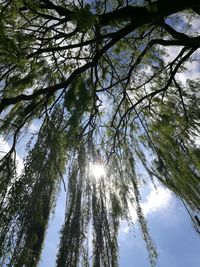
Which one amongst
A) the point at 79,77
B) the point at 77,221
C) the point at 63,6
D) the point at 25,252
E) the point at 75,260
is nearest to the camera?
the point at 25,252

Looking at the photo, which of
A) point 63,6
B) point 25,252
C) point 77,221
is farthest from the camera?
point 63,6

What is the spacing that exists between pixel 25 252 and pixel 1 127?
1520 mm

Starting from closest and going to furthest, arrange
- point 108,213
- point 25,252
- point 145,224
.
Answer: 1. point 25,252
2. point 108,213
3. point 145,224

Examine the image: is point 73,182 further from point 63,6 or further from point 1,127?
point 63,6

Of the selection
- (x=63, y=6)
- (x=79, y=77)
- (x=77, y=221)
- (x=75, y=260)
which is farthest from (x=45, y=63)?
(x=75, y=260)

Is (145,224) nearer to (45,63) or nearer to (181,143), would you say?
(181,143)

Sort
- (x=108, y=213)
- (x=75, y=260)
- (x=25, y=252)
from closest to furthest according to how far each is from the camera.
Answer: (x=25, y=252) → (x=75, y=260) → (x=108, y=213)

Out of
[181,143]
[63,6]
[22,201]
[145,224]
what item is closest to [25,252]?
[22,201]

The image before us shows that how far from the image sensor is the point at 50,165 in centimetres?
183

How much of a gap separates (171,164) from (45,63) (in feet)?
5.53

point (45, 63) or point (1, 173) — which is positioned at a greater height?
point (45, 63)

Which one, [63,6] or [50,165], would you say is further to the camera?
[63,6]

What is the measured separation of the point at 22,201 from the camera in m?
1.58

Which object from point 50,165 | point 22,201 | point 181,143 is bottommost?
point 22,201
